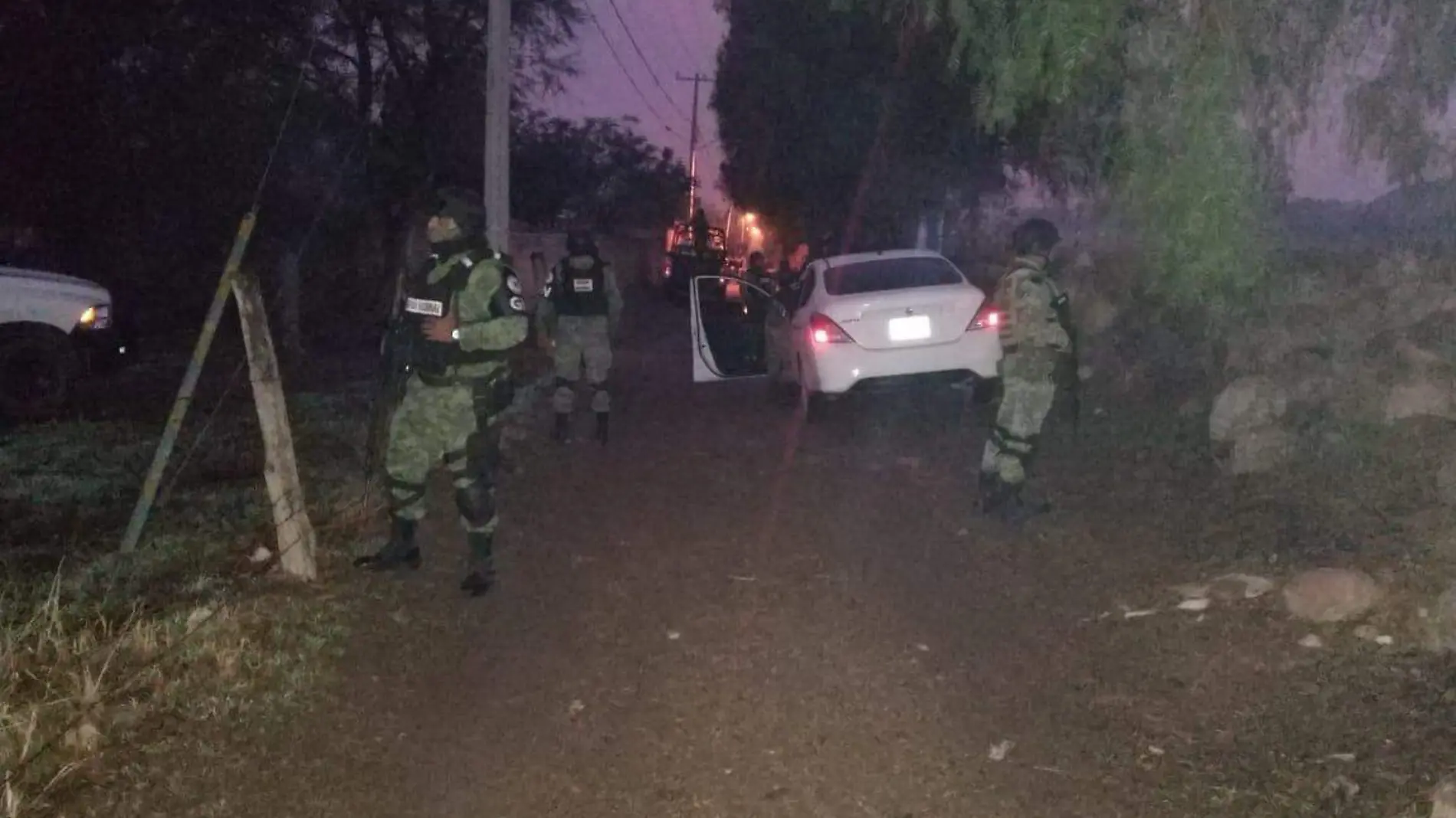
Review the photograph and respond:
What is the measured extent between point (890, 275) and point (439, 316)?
621cm

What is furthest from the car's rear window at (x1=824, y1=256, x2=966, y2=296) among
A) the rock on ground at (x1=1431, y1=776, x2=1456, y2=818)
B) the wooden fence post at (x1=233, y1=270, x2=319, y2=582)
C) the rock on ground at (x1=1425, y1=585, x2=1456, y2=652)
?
the rock on ground at (x1=1431, y1=776, x2=1456, y2=818)

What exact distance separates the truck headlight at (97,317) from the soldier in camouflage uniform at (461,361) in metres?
6.67

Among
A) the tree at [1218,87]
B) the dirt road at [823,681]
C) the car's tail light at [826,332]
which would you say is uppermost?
the tree at [1218,87]

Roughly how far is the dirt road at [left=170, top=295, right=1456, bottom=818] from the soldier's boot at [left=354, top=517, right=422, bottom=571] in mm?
147

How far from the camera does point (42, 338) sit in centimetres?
1162

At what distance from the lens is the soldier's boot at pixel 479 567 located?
21.9ft

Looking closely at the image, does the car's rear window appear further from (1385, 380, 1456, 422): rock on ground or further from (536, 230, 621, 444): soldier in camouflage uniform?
(1385, 380, 1456, 422): rock on ground

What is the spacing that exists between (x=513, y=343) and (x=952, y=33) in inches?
231

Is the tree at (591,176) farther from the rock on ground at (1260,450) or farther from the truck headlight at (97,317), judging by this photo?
the rock on ground at (1260,450)

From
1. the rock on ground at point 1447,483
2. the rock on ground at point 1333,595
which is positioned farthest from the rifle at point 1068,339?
the rock on ground at point 1333,595

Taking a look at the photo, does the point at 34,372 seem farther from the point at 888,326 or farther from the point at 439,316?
the point at 888,326

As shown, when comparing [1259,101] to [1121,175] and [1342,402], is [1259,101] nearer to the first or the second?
[1121,175]

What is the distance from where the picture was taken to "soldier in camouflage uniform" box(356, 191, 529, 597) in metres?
6.52

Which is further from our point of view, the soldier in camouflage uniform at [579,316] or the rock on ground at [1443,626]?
the soldier in camouflage uniform at [579,316]
